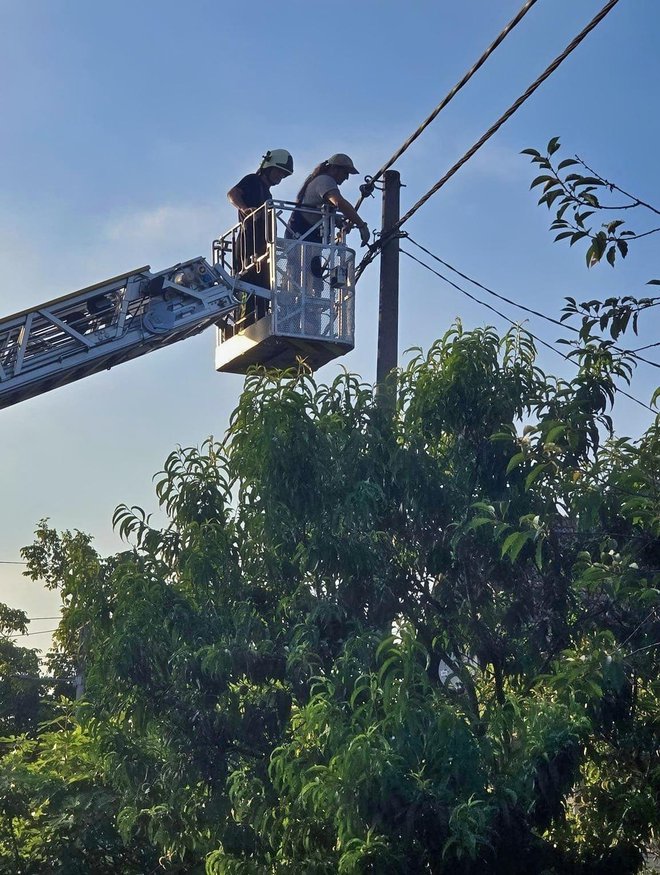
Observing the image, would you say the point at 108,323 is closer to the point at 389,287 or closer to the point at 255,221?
the point at 255,221

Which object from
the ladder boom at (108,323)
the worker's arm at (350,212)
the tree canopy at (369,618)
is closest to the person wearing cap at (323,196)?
the worker's arm at (350,212)

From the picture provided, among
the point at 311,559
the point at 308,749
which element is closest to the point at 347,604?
the point at 311,559

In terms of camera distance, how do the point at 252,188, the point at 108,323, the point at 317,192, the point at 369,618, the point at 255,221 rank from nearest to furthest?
the point at 369,618 → the point at 108,323 → the point at 317,192 → the point at 255,221 → the point at 252,188

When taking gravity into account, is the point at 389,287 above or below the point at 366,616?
above

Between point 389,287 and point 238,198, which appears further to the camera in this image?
point 238,198

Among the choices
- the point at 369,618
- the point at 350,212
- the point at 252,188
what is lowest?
the point at 369,618

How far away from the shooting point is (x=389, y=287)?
607 inches

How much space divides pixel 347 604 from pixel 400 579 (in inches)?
24.2

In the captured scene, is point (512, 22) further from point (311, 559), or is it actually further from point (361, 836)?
point (361, 836)

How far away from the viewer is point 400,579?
10992mm

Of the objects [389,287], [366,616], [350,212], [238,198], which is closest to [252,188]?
[238,198]

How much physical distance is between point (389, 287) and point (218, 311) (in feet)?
7.87

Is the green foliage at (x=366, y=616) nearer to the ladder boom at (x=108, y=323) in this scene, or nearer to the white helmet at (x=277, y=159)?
the ladder boom at (x=108, y=323)

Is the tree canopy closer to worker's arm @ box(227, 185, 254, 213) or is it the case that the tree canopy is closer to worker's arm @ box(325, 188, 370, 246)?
worker's arm @ box(325, 188, 370, 246)
